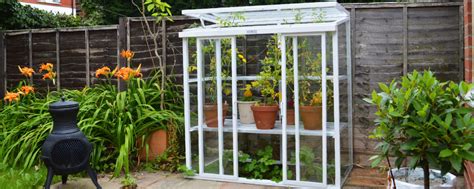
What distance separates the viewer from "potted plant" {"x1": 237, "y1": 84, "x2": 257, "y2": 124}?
4.58 m

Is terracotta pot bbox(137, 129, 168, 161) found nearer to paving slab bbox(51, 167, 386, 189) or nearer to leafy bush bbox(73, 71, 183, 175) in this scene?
leafy bush bbox(73, 71, 183, 175)

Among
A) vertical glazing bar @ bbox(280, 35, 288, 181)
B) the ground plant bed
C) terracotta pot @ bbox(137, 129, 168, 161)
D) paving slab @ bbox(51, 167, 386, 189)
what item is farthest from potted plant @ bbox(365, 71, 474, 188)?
terracotta pot @ bbox(137, 129, 168, 161)

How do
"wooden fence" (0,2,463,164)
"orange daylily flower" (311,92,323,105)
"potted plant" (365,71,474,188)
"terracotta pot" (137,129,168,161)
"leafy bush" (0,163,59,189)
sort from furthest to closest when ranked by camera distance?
"terracotta pot" (137,129,168,161) < "wooden fence" (0,2,463,164) < "leafy bush" (0,163,59,189) < "orange daylily flower" (311,92,323,105) < "potted plant" (365,71,474,188)

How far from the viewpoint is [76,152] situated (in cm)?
395

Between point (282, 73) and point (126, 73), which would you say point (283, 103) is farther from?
point (126, 73)

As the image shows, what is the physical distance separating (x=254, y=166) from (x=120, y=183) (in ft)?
4.35

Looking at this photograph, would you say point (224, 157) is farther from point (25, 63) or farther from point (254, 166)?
point (25, 63)

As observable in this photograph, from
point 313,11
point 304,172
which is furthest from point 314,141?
point 313,11

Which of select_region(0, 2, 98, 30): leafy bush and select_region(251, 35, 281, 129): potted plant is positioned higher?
select_region(0, 2, 98, 30): leafy bush

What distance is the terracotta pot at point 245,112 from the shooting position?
4.57 m

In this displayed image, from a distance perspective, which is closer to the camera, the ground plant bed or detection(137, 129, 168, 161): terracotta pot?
the ground plant bed

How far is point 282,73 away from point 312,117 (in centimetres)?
49

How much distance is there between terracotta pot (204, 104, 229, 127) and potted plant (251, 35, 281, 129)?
29 cm

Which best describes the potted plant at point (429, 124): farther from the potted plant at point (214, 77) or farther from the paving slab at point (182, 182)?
the potted plant at point (214, 77)
